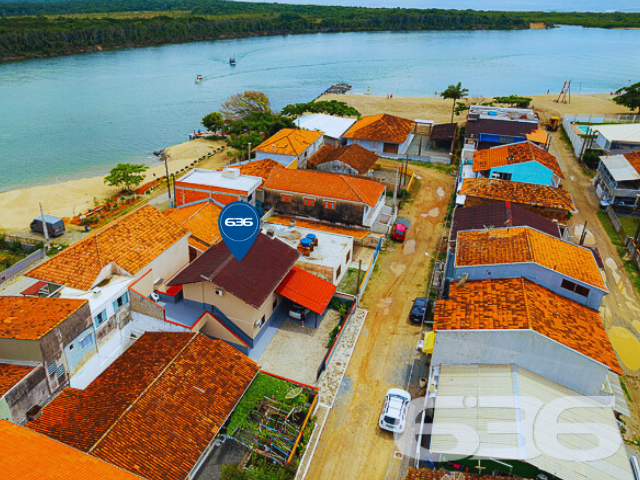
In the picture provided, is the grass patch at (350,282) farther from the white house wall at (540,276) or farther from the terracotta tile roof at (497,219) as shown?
the white house wall at (540,276)

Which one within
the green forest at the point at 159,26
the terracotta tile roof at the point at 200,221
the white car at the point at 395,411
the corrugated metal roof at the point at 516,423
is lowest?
the white car at the point at 395,411

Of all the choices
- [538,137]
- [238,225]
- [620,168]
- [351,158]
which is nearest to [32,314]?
[238,225]

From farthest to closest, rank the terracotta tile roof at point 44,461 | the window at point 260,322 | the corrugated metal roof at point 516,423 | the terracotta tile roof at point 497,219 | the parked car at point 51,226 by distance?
the parked car at point 51,226, the terracotta tile roof at point 497,219, the window at point 260,322, the corrugated metal roof at point 516,423, the terracotta tile roof at point 44,461

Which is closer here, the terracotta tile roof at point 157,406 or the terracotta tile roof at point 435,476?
the terracotta tile roof at point 435,476

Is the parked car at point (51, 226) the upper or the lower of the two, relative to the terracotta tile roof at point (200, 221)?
lower

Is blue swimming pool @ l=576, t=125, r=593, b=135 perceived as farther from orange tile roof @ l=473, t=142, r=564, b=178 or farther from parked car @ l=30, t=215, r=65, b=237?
parked car @ l=30, t=215, r=65, b=237

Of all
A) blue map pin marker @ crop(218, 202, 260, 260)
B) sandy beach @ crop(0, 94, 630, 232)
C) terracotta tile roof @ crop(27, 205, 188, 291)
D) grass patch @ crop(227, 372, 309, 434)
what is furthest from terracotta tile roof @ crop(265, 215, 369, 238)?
sandy beach @ crop(0, 94, 630, 232)

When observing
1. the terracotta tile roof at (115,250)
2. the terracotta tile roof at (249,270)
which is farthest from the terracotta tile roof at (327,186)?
the terracotta tile roof at (115,250)
